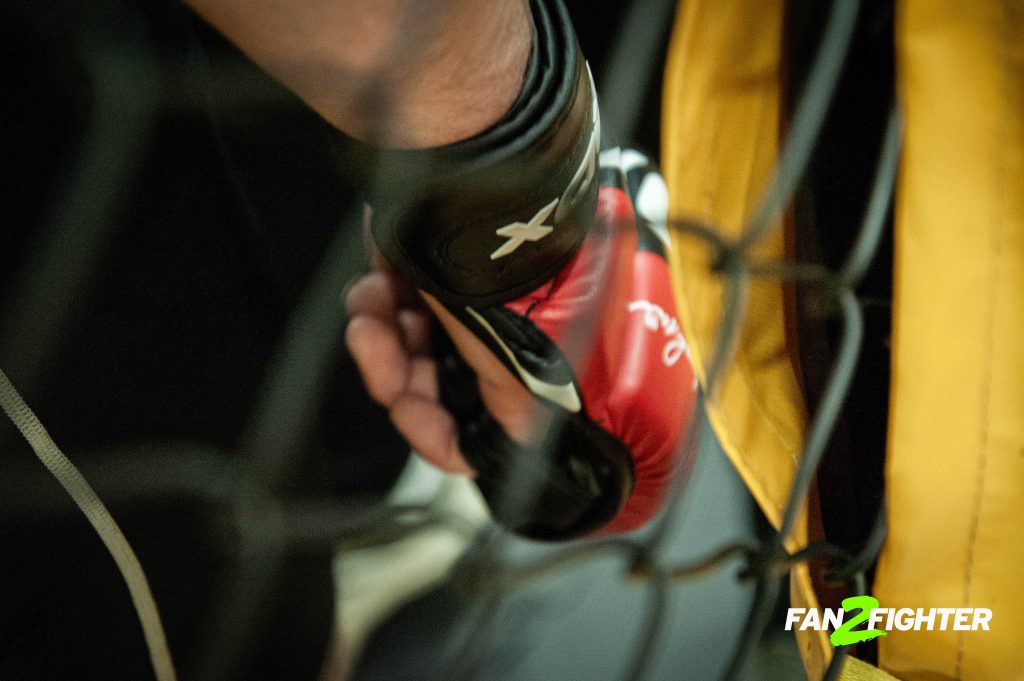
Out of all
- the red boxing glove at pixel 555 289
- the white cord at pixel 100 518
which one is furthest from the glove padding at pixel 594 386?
the white cord at pixel 100 518

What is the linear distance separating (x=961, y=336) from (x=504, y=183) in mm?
193

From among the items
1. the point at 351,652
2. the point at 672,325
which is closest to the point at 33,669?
the point at 351,652

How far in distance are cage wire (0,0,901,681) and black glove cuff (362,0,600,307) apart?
47 mm

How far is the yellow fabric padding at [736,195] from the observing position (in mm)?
352

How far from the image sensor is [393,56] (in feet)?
0.91

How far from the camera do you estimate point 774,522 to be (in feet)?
1.17

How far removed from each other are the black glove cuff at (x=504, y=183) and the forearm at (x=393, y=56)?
0.01 meters

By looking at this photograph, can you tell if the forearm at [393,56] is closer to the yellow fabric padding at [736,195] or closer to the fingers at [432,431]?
the yellow fabric padding at [736,195]

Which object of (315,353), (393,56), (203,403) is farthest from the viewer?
(315,353)

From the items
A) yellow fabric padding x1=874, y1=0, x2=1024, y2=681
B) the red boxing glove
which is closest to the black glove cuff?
the red boxing glove

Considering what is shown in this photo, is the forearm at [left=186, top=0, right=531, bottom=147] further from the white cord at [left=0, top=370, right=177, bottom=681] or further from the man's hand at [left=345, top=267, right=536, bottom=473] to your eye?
the man's hand at [left=345, top=267, right=536, bottom=473]

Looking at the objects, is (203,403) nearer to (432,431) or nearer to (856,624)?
(432,431)

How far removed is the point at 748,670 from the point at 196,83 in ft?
1.88

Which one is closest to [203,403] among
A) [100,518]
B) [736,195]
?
[100,518]
